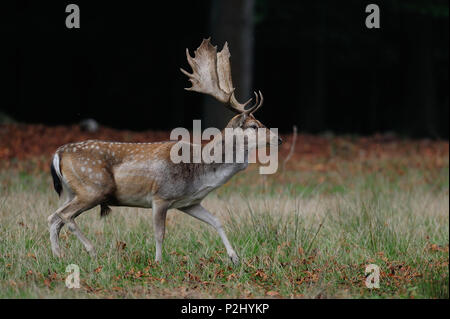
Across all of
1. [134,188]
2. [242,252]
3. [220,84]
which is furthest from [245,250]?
[220,84]

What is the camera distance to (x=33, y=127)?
1498 centimetres

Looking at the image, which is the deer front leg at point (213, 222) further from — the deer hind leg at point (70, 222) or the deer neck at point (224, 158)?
the deer hind leg at point (70, 222)

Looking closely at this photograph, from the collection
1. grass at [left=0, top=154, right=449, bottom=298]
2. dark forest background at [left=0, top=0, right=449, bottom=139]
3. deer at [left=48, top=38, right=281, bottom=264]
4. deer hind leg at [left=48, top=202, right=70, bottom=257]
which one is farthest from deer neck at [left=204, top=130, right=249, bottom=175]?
dark forest background at [left=0, top=0, right=449, bottom=139]

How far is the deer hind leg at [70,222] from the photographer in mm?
5945

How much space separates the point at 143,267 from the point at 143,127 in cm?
1985

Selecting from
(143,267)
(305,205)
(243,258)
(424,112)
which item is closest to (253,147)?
(243,258)

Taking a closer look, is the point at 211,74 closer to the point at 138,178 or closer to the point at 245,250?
the point at 138,178

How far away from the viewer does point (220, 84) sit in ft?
21.0

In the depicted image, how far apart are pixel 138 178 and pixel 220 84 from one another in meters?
1.17

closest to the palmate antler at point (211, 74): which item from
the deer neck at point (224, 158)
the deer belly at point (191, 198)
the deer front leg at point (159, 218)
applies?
the deer neck at point (224, 158)

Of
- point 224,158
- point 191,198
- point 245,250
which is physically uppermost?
point 224,158

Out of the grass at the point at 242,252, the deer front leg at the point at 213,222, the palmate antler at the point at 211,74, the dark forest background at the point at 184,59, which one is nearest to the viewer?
the grass at the point at 242,252

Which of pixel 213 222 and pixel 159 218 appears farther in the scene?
pixel 213 222

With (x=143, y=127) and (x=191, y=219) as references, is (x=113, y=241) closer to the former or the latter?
(x=191, y=219)
